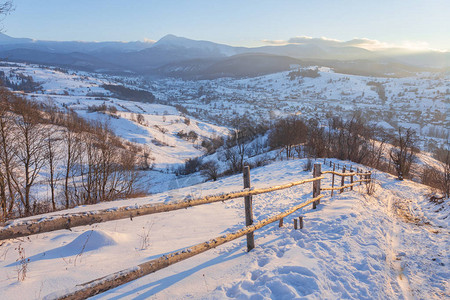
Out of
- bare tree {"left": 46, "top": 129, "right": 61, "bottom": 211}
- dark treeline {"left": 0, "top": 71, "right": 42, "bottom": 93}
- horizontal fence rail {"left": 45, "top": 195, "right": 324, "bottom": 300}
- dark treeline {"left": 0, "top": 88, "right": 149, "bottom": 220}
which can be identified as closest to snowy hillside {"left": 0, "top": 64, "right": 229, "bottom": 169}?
dark treeline {"left": 0, "top": 71, "right": 42, "bottom": 93}

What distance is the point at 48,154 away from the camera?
21859 millimetres

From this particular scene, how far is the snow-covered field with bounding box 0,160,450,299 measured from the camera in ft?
10.4

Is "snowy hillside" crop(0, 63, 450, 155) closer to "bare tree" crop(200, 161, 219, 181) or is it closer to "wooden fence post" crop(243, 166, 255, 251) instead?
"bare tree" crop(200, 161, 219, 181)

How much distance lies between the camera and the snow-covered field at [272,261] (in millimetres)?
3160

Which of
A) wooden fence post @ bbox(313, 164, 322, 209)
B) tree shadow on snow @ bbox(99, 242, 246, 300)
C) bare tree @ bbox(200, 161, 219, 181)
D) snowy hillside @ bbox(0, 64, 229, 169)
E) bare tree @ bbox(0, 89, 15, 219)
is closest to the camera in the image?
tree shadow on snow @ bbox(99, 242, 246, 300)

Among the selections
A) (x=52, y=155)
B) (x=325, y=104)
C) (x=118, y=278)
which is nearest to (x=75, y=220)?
(x=118, y=278)

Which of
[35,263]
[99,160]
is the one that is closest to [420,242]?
[35,263]

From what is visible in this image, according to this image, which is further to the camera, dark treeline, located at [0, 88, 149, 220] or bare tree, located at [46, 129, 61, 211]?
bare tree, located at [46, 129, 61, 211]

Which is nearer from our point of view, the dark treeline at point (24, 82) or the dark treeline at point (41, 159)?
the dark treeline at point (41, 159)

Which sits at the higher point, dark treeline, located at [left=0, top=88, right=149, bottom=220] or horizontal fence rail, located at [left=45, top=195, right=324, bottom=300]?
horizontal fence rail, located at [left=45, top=195, right=324, bottom=300]

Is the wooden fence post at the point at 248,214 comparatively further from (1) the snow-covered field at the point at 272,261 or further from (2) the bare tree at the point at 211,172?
→ (2) the bare tree at the point at 211,172

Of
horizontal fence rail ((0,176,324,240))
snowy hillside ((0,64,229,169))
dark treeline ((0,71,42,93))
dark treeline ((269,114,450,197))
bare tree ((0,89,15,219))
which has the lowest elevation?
snowy hillside ((0,64,229,169))

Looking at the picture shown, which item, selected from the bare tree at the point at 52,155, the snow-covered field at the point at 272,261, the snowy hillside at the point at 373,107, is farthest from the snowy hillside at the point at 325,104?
the snow-covered field at the point at 272,261

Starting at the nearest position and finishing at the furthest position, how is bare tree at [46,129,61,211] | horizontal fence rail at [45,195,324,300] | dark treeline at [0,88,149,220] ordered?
horizontal fence rail at [45,195,324,300]
dark treeline at [0,88,149,220]
bare tree at [46,129,61,211]
